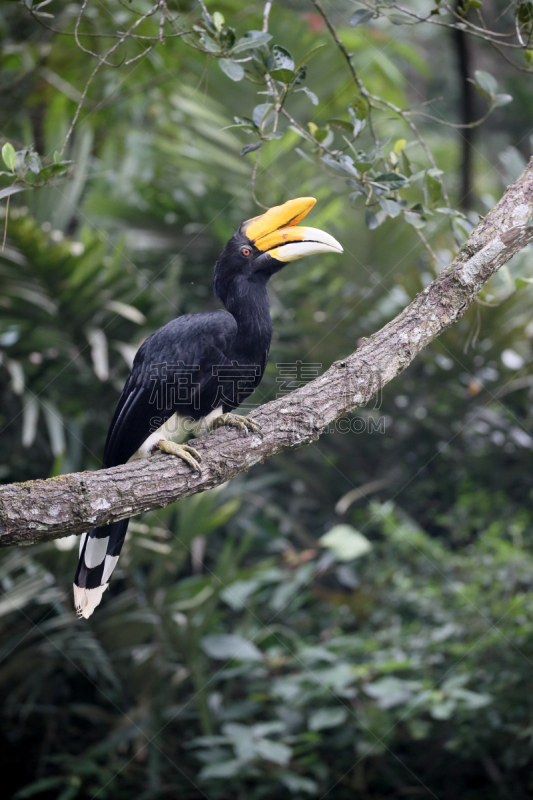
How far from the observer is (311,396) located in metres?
1.97

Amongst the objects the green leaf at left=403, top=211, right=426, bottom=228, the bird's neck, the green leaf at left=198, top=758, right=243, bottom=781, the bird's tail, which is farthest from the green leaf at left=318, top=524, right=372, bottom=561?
the green leaf at left=403, top=211, right=426, bottom=228

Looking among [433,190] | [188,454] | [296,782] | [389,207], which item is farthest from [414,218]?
[296,782]

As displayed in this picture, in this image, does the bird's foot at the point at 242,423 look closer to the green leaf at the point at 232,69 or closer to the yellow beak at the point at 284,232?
the yellow beak at the point at 284,232

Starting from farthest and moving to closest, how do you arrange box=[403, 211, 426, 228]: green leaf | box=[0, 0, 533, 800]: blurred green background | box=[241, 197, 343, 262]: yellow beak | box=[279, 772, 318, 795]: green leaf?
box=[0, 0, 533, 800]: blurred green background → box=[279, 772, 318, 795]: green leaf → box=[241, 197, 343, 262]: yellow beak → box=[403, 211, 426, 228]: green leaf

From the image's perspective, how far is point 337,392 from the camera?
1961 mm

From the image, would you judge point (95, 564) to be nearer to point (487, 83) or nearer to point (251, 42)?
point (251, 42)

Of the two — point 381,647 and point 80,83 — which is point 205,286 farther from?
point 381,647

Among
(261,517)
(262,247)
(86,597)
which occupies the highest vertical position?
(262,247)

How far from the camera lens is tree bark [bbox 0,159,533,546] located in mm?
1717

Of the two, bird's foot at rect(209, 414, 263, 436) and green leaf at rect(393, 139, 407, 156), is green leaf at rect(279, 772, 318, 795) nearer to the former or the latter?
bird's foot at rect(209, 414, 263, 436)

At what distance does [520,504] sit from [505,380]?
2.59 feet

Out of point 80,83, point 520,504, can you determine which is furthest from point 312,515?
point 80,83

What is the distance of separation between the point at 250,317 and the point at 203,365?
0.29m

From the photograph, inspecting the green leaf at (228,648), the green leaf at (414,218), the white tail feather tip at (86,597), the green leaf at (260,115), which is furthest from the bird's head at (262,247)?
the green leaf at (228,648)
